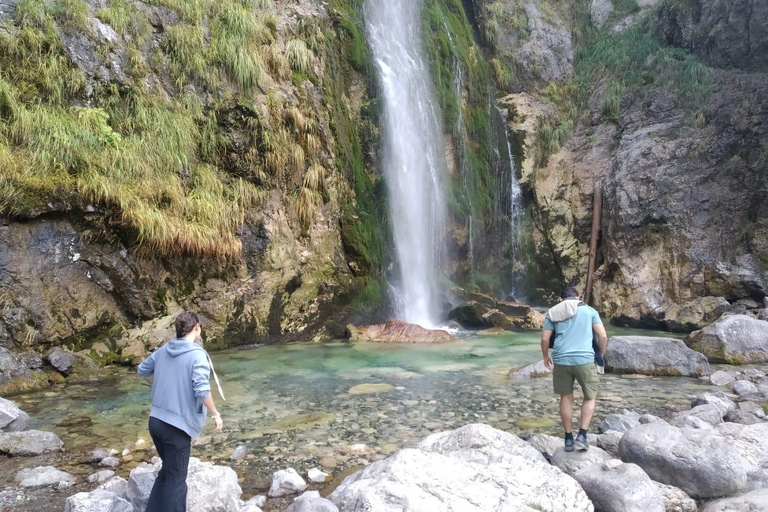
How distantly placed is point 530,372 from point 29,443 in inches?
251

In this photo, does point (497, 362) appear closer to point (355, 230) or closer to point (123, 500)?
point (355, 230)

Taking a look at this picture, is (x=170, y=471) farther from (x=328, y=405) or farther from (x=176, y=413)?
(x=328, y=405)

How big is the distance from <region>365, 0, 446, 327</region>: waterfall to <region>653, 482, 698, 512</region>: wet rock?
387 inches

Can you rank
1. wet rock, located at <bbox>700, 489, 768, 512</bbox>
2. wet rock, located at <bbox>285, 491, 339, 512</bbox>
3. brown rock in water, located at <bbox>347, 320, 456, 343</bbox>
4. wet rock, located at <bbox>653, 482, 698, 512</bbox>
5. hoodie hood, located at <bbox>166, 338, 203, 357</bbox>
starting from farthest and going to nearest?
brown rock in water, located at <bbox>347, 320, 456, 343</bbox>, wet rock, located at <bbox>653, 482, 698, 512</bbox>, wet rock, located at <bbox>700, 489, 768, 512</bbox>, wet rock, located at <bbox>285, 491, 339, 512</bbox>, hoodie hood, located at <bbox>166, 338, 203, 357</bbox>

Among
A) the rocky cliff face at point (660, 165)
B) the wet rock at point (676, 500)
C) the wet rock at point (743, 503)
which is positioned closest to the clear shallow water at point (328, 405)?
the wet rock at point (676, 500)

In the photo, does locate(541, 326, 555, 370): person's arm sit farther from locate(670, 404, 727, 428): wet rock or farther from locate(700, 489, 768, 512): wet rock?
locate(670, 404, 727, 428): wet rock

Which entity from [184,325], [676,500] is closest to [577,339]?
[676,500]

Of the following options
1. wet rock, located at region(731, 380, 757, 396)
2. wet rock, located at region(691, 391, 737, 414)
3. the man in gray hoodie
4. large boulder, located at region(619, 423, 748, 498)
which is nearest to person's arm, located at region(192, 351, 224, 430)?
the man in gray hoodie

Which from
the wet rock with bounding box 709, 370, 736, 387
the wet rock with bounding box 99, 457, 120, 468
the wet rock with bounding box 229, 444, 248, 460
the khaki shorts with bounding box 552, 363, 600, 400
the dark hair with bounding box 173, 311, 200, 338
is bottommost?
the wet rock with bounding box 709, 370, 736, 387

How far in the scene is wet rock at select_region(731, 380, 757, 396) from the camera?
7328 millimetres

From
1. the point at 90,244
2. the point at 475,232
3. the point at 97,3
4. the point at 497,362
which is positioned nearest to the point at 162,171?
the point at 90,244

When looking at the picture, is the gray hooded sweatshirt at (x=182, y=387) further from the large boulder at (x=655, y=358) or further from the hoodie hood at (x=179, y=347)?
the large boulder at (x=655, y=358)

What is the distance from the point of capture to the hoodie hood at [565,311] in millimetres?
4766

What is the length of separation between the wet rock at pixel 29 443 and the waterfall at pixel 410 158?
921 centimetres
